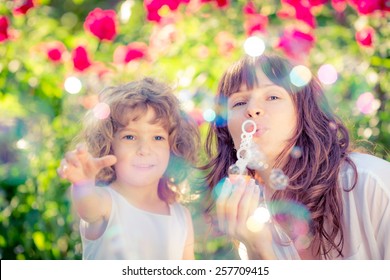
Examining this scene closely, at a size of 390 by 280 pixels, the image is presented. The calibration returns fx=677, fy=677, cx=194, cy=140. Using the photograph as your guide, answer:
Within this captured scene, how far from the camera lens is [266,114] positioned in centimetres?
145

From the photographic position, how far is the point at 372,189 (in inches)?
55.3

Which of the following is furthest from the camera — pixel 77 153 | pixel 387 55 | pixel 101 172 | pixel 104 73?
pixel 387 55

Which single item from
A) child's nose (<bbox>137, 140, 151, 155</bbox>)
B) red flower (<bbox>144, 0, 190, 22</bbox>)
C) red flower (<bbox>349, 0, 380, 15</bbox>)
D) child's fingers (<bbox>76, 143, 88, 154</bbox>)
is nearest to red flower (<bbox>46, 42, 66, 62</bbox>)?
red flower (<bbox>144, 0, 190, 22</bbox>)

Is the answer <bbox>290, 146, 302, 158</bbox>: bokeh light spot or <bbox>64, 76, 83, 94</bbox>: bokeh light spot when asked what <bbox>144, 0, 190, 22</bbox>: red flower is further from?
<bbox>290, 146, 302, 158</bbox>: bokeh light spot

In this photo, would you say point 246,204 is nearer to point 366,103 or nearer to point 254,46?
point 254,46

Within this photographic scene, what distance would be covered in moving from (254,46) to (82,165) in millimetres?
543

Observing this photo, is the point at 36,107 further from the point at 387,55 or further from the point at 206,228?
the point at 387,55

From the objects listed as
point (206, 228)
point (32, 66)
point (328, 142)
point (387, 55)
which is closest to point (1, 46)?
point (32, 66)

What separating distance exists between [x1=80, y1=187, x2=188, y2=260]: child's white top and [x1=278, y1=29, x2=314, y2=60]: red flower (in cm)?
46

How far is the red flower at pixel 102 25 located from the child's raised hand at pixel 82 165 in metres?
0.52

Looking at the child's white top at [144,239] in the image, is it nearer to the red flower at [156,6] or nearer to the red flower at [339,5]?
the red flower at [156,6]

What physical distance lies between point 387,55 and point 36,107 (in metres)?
0.95

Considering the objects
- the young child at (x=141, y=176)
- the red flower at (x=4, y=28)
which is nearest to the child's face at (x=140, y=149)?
the young child at (x=141, y=176)
